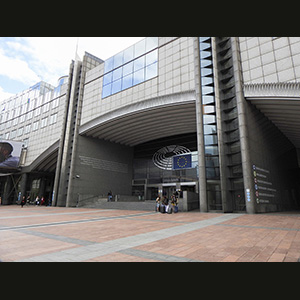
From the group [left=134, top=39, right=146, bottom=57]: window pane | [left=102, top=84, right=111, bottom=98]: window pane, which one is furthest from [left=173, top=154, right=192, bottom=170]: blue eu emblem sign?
[left=134, top=39, right=146, bottom=57]: window pane

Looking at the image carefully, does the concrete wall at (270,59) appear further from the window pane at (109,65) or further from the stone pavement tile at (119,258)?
the stone pavement tile at (119,258)

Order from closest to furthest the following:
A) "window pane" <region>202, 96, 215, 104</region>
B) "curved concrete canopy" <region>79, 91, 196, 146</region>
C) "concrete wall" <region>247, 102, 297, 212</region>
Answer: "concrete wall" <region>247, 102, 297, 212</region> → "window pane" <region>202, 96, 215, 104</region> → "curved concrete canopy" <region>79, 91, 196, 146</region>

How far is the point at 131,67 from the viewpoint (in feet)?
99.0

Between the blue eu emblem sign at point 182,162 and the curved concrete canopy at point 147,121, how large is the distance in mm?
3970

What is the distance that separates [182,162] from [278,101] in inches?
702

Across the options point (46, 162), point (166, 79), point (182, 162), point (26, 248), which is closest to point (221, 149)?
point (166, 79)

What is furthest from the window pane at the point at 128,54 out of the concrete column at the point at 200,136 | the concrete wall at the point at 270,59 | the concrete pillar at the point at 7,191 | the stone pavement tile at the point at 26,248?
the concrete pillar at the point at 7,191

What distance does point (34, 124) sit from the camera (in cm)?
4625

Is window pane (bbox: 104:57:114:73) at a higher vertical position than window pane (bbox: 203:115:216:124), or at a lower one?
higher

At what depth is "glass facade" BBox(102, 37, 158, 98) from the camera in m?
28.1

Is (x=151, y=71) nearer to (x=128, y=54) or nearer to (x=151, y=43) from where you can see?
(x=151, y=43)

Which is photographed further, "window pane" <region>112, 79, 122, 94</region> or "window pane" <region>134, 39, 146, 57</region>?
"window pane" <region>112, 79, 122, 94</region>

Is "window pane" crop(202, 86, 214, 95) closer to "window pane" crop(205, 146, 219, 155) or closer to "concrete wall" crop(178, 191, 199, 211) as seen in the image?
"window pane" crop(205, 146, 219, 155)

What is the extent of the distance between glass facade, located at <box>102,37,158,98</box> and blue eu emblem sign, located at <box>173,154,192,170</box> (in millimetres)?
13929
